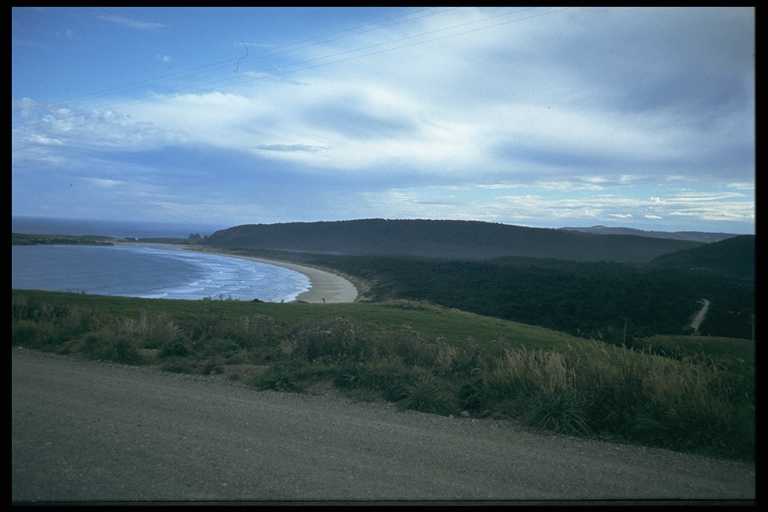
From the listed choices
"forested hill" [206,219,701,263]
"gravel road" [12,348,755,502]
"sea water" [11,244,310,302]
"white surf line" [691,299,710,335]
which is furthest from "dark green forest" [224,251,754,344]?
"forested hill" [206,219,701,263]

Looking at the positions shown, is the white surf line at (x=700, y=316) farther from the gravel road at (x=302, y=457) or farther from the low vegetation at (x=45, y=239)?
the low vegetation at (x=45, y=239)

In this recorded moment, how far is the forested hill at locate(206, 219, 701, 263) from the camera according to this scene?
10031 centimetres

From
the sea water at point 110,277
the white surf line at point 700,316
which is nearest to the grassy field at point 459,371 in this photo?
the sea water at point 110,277

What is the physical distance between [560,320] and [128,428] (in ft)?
137

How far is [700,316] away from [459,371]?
36.7 m

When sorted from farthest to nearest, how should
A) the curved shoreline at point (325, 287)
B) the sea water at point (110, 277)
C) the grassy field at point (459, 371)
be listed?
1. the curved shoreline at point (325, 287)
2. the sea water at point (110, 277)
3. the grassy field at point (459, 371)

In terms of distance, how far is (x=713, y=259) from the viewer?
5897 centimetres

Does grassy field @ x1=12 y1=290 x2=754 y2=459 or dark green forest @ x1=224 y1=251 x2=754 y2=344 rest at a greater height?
grassy field @ x1=12 y1=290 x2=754 y2=459

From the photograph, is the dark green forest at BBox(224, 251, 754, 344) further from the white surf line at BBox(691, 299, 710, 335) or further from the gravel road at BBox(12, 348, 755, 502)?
the gravel road at BBox(12, 348, 755, 502)

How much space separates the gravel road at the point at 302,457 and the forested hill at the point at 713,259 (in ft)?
133

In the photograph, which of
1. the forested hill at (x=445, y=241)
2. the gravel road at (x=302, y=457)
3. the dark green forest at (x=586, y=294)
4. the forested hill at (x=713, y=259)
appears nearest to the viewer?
the gravel road at (x=302, y=457)

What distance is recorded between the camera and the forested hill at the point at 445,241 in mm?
100312

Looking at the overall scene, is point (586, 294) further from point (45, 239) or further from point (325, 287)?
point (45, 239)

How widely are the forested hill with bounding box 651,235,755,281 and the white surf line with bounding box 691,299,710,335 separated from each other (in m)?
3.30
